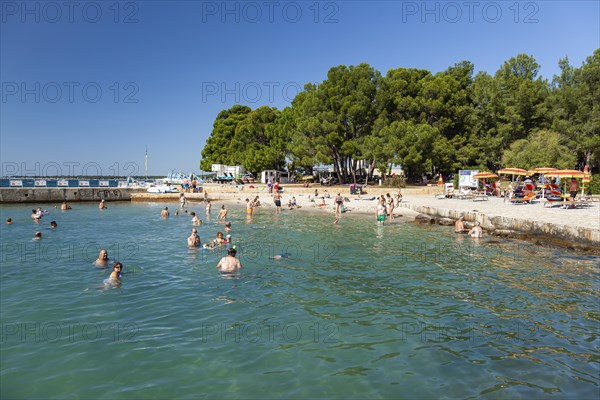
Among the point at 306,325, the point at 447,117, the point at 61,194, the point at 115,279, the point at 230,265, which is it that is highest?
the point at 447,117

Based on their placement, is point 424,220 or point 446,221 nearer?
point 446,221

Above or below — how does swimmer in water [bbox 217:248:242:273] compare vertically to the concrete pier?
below

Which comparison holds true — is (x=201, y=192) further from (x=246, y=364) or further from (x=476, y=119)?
(x=246, y=364)

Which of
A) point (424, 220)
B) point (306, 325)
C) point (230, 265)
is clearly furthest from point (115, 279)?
point (424, 220)

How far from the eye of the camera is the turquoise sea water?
6.65 m

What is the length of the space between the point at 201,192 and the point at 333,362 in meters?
43.8

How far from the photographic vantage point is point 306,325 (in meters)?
9.06

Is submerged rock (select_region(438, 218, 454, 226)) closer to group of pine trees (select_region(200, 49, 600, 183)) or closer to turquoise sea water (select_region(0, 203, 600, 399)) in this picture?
turquoise sea water (select_region(0, 203, 600, 399))

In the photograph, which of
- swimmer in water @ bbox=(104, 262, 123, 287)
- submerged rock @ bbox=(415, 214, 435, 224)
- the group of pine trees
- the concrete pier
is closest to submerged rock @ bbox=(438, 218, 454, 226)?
submerged rock @ bbox=(415, 214, 435, 224)

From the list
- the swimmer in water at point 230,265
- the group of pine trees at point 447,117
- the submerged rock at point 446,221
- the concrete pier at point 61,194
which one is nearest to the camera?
the swimmer in water at point 230,265

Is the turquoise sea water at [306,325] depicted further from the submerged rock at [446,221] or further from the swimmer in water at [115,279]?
the submerged rock at [446,221]

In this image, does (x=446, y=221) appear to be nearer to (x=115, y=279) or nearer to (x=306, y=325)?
(x=306, y=325)

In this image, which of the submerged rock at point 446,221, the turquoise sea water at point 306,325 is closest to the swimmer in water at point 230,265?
the turquoise sea water at point 306,325

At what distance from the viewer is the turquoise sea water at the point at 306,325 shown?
6.65m
